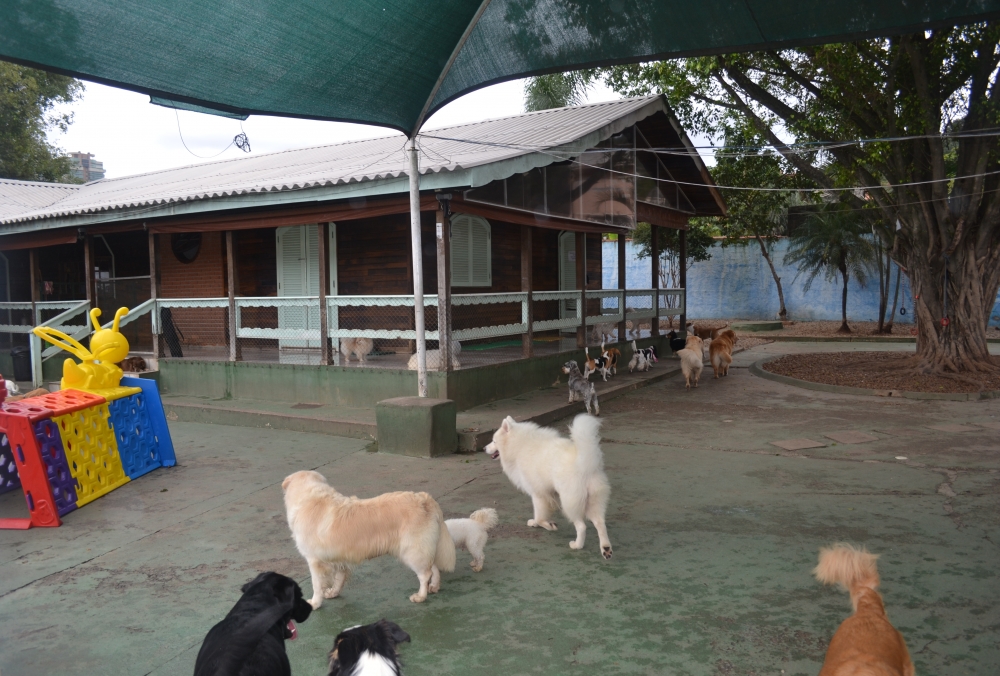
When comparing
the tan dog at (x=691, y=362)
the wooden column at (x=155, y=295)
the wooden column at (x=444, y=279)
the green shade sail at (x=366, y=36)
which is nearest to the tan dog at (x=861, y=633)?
the green shade sail at (x=366, y=36)

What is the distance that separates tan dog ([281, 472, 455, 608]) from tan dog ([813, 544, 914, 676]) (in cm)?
201

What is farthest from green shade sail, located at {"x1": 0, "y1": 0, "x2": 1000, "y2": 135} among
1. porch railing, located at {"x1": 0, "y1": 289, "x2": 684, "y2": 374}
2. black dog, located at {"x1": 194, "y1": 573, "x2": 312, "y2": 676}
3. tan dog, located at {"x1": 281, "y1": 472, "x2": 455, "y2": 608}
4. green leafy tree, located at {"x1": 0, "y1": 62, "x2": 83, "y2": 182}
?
green leafy tree, located at {"x1": 0, "y1": 62, "x2": 83, "y2": 182}

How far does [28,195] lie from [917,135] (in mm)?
21019

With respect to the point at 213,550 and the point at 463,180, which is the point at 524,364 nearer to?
the point at 463,180

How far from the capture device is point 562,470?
480 cm

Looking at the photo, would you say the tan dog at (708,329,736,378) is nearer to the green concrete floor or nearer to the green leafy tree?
the green concrete floor

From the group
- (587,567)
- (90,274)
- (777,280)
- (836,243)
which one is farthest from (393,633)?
(777,280)

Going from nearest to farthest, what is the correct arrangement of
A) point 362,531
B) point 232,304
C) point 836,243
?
point 362,531 < point 232,304 < point 836,243

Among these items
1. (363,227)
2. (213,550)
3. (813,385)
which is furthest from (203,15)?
(813,385)

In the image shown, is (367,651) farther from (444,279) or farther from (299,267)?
(299,267)

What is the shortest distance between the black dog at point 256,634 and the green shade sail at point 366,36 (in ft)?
9.29

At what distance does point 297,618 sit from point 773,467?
535 cm

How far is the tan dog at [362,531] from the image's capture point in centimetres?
386

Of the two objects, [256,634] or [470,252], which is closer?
[256,634]
